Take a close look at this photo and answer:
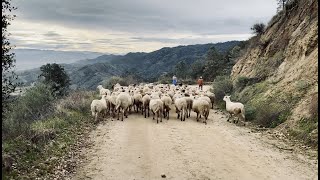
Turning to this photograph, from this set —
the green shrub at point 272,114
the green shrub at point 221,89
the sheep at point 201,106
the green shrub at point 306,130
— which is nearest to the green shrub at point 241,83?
the green shrub at point 221,89

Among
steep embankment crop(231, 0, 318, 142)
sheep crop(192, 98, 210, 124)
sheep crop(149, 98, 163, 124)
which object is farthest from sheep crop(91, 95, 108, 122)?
steep embankment crop(231, 0, 318, 142)

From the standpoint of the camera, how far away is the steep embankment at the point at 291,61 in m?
16.4

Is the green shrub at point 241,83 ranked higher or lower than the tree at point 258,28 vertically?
lower

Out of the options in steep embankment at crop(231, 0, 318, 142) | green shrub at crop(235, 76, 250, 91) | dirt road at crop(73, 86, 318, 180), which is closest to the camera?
dirt road at crop(73, 86, 318, 180)

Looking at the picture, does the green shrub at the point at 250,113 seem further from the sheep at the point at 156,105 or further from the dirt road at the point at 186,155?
the sheep at the point at 156,105

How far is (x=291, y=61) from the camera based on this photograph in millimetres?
22047

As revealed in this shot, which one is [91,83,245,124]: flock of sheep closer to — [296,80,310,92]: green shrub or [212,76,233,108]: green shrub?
[296,80,310,92]: green shrub

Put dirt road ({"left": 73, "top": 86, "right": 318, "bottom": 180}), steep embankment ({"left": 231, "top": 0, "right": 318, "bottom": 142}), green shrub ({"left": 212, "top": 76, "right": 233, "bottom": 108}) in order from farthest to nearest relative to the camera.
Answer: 1. green shrub ({"left": 212, "top": 76, "right": 233, "bottom": 108})
2. steep embankment ({"left": 231, "top": 0, "right": 318, "bottom": 142})
3. dirt road ({"left": 73, "top": 86, "right": 318, "bottom": 180})

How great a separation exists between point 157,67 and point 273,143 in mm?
185105

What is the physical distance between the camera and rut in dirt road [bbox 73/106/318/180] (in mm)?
10617

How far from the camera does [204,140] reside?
14438 mm

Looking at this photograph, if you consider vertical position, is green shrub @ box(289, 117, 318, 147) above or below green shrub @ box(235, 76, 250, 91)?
below

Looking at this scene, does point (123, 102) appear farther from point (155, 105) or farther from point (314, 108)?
point (314, 108)

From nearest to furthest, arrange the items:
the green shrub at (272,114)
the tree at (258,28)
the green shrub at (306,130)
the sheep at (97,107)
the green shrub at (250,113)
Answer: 1. the green shrub at (306,130)
2. the green shrub at (272,114)
3. the sheep at (97,107)
4. the green shrub at (250,113)
5. the tree at (258,28)
